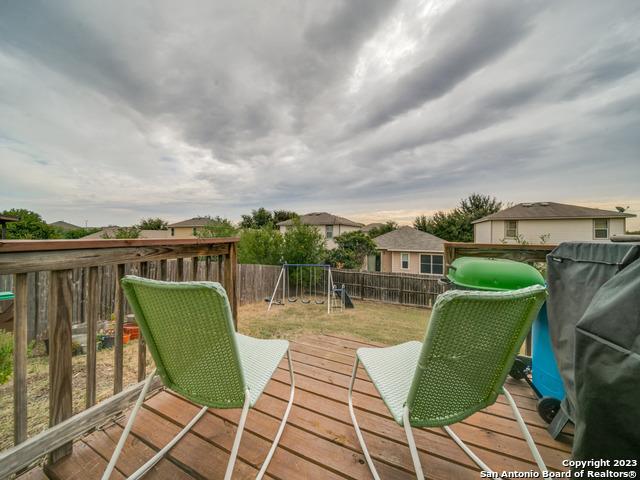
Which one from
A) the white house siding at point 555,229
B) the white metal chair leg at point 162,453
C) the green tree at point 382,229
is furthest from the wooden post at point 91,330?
the green tree at point 382,229

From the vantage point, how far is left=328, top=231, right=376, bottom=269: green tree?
1515 centimetres

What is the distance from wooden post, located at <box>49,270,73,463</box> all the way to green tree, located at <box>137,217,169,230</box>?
37463 millimetres

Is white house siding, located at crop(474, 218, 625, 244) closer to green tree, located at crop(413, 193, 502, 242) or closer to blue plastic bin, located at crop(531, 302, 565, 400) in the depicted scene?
green tree, located at crop(413, 193, 502, 242)

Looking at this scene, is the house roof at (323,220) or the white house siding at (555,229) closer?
the white house siding at (555,229)

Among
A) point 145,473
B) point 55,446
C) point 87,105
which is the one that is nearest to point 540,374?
point 145,473

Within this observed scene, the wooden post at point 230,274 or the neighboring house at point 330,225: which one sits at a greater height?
the neighboring house at point 330,225

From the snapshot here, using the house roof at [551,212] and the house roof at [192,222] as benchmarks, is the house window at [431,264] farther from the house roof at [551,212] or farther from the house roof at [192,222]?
the house roof at [192,222]

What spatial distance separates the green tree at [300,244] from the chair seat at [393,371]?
9.72 metres

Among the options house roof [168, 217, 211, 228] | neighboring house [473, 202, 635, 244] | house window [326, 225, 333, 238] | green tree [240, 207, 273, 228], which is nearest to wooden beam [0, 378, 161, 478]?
neighboring house [473, 202, 635, 244]

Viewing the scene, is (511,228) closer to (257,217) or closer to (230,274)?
(230,274)

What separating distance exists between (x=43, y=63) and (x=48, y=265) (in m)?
6.80

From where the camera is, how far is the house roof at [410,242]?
16734 millimetres

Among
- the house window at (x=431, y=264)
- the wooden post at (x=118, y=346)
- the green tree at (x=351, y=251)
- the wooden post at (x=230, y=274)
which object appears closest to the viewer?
the wooden post at (x=118, y=346)

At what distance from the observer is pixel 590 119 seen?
6.36 m
